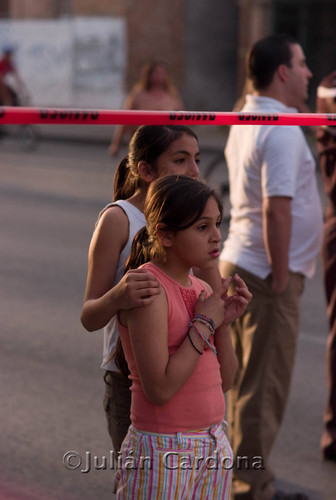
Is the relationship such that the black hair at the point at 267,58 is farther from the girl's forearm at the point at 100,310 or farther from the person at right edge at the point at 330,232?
the girl's forearm at the point at 100,310

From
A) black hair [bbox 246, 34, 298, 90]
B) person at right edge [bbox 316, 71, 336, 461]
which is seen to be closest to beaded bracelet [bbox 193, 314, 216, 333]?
Answer: black hair [bbox 246, 34, 298, 90]

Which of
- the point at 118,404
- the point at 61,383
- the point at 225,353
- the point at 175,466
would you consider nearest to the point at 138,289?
the point at 225,353

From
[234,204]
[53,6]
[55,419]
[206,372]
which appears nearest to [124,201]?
[206,372]

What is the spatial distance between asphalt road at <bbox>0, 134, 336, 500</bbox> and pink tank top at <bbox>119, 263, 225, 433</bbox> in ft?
3.06

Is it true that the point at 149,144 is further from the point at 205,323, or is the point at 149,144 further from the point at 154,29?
the point at 154,29

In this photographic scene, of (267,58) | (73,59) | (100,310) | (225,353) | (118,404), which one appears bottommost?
(118,404)

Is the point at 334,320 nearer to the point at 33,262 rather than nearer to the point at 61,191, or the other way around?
the point at 33,262

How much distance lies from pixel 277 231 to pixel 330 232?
29.6 inches

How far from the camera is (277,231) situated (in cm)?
363

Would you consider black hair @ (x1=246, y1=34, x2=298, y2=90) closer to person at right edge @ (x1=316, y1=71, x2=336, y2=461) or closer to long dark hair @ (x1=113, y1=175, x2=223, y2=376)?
person at right edge @ (x1=316, y1=71, x2=336, y2=461)

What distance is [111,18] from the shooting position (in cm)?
2433

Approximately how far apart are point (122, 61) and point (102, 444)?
20799 mm

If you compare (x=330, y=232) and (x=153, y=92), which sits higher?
(x=153, y=92)

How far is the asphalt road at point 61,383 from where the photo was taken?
4125 millimetres
